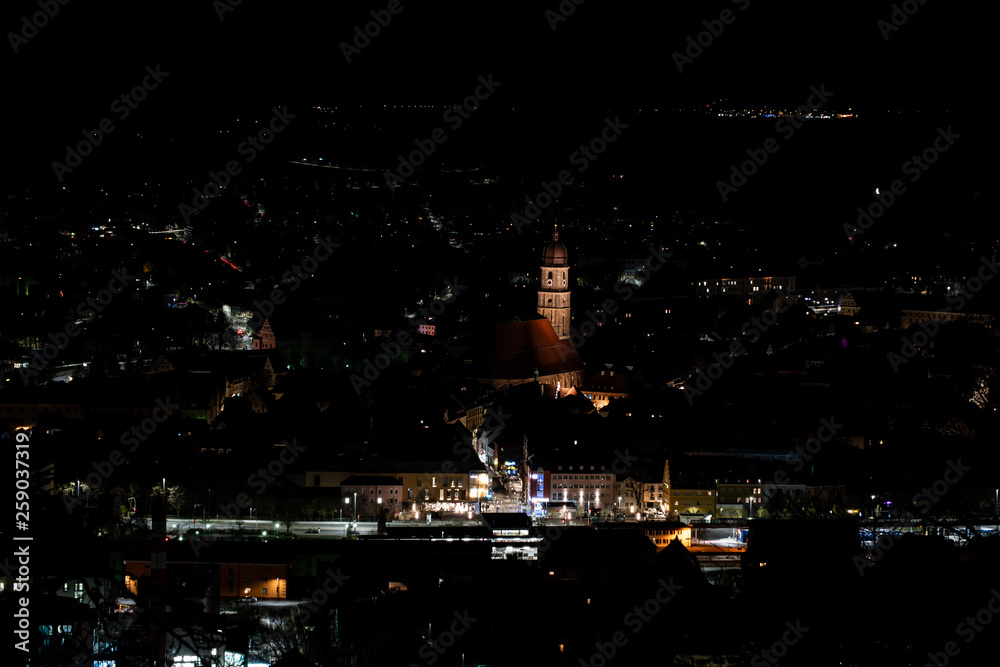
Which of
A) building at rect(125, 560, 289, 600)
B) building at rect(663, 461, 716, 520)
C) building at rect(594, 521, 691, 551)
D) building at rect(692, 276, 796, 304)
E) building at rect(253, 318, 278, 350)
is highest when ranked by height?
building at rect(692, 276, 796, 304)

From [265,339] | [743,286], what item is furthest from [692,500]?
[743,286]

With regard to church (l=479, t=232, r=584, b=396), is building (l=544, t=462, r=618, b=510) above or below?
below

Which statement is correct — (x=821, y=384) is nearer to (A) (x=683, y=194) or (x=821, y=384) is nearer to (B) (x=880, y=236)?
(B) (x=880, y=236)

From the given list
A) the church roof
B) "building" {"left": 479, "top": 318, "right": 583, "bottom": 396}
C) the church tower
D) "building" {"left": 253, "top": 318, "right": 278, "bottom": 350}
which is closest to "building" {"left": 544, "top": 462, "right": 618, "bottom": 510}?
"building" {"left": 479, "top": 318, "right": 583, "bottom": 396}

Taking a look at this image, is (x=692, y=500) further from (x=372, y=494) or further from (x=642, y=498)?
(x=372, y=494)

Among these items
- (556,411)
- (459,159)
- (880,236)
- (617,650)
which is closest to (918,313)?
(880,236)

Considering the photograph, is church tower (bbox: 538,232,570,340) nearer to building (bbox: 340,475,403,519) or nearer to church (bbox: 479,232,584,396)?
church (bbox: 479,232,584,396)

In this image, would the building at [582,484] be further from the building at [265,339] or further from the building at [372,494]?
the building at [265,339]

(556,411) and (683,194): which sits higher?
(683,194)
